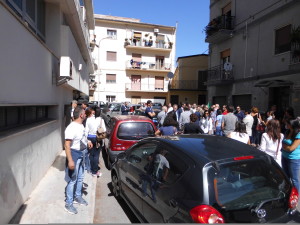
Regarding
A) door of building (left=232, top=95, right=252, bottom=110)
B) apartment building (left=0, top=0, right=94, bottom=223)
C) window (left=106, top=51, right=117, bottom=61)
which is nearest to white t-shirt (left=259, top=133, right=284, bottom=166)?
apartment building (left=0, top=0, right=94, bottom=223)

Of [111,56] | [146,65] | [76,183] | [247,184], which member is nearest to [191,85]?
[146,65]

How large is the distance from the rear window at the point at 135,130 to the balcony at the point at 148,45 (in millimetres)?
27546

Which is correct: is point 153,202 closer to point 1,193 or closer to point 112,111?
point 1,193

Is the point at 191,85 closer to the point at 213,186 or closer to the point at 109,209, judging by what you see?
the point at 109,209

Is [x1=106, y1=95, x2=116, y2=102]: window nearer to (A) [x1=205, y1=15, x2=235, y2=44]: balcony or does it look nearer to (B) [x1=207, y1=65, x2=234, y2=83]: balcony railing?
(B) [x1=207, y1=65, x2=234, y2=83]: balcony railing

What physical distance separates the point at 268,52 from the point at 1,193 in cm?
1318

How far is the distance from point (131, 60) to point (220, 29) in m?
18.6

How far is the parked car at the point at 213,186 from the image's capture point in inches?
90.7

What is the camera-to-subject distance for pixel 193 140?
130 inches

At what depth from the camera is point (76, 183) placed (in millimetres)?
4129

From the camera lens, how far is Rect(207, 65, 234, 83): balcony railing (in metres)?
15.7

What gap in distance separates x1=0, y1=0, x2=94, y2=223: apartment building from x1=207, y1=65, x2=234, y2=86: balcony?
37.0 feet

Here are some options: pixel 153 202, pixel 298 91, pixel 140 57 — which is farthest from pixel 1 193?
pixel 140 57

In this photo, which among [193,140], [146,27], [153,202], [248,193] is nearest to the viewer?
[248,193]
